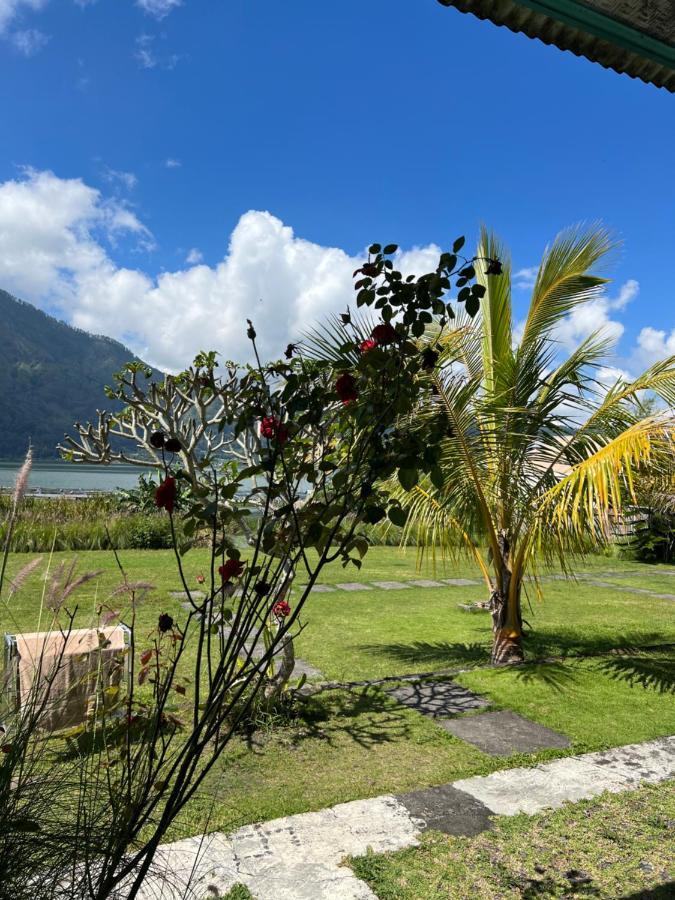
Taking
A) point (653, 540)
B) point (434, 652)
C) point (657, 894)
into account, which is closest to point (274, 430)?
point (657, 894)

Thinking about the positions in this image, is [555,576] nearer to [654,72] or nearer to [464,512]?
[464,512]

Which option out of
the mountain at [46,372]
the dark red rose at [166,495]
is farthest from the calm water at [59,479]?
the mountain at [46,372]

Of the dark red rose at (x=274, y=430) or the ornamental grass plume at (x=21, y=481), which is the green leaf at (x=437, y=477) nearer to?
the dark red rose at (x=274, y=430)

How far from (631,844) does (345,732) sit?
1.80 metres

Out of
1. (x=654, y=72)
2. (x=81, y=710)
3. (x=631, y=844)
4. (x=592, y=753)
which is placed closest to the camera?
(x=654, y=72)

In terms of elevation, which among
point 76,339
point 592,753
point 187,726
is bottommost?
point 187,726

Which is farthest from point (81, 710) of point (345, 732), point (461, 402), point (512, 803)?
point (461, 402)

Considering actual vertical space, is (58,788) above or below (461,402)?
below

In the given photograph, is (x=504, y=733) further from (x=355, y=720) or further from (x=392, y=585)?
(x=392, y=585)

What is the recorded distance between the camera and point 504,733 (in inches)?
158

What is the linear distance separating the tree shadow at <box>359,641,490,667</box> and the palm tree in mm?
455

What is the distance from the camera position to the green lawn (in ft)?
10.6

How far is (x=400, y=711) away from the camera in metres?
4.39

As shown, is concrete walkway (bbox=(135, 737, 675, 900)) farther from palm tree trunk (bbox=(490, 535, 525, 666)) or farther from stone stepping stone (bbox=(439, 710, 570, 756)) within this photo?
palm tree trunk (bbox=(490, 535, 525, 666))
